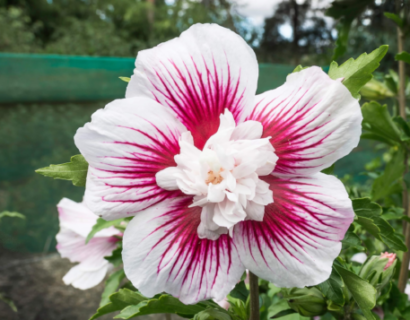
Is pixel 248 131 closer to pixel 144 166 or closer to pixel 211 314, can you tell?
pixel 144 166

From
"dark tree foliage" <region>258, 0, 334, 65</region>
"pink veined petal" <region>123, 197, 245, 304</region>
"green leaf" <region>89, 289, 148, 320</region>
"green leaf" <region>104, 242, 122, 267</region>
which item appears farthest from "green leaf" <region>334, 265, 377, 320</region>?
"dark tree foliage" <region>258, 0, 334, 65</region>

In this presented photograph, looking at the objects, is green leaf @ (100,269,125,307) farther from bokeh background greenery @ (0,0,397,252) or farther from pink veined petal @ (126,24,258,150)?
bokeh background greenery @ (0,0,397,252)

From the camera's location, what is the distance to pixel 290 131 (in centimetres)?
30

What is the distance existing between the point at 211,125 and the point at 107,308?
9.7 inches

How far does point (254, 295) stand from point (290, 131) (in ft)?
0.59

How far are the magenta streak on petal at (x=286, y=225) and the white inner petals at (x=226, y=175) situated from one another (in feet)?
0.06

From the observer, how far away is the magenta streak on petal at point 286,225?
29 cm

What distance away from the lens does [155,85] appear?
0.30m

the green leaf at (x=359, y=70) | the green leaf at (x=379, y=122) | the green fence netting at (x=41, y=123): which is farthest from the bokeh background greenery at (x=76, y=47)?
the green leaf at (x=359, y=70)

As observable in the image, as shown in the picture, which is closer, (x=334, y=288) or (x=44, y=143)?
(x=334, y=288)

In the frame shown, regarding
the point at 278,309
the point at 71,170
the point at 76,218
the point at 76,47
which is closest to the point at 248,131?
the point at 71,170

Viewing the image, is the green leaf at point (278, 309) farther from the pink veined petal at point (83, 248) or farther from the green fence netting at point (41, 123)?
the green fence netting at point (41, 123)

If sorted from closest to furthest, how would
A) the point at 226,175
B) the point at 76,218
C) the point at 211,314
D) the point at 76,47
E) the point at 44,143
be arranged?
1. the point at 226,175
2. the point at 211,314
3. the point at 76,218
4. the point at 44,143
5. the point at 76,47

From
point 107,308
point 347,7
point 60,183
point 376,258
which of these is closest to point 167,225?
point 107,308
